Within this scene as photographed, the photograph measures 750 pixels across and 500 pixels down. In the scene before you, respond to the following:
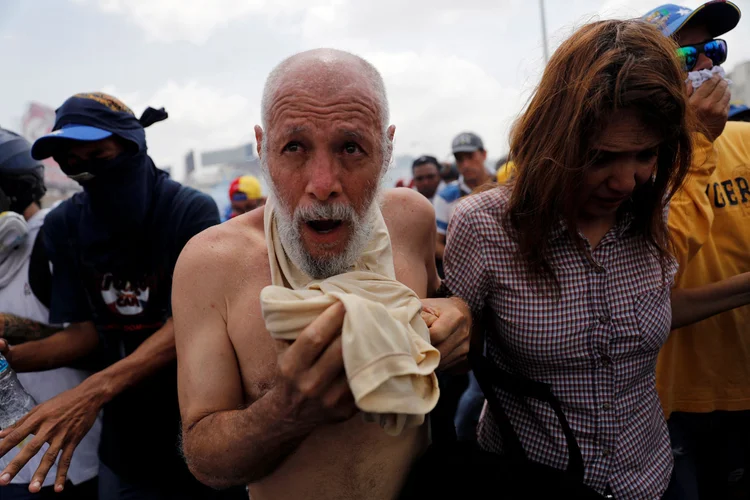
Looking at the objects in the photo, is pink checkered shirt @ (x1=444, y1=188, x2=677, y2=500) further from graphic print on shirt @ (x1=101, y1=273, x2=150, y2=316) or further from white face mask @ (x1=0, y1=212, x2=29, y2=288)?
white face mask @ (x1=0, y1=212, x2=29, y2=288)

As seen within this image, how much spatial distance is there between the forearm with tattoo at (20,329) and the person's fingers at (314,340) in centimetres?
193

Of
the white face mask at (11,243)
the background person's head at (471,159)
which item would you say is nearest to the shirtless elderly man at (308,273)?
the white face mask at (11,243)

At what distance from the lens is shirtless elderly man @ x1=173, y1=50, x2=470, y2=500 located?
4.49ft

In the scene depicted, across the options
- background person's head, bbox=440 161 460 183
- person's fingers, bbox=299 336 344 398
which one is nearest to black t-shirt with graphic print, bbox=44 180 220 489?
person's fingers, bbox=299 336 344 398

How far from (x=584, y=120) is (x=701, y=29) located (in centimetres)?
103

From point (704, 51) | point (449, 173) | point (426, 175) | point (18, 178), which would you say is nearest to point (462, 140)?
point (426, 175)

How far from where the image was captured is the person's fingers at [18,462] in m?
1.55

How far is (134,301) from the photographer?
2262mm

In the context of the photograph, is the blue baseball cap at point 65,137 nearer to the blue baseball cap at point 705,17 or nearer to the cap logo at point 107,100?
the cap logo at point 107,100

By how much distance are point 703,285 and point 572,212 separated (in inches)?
31.9

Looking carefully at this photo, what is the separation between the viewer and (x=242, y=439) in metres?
1.22

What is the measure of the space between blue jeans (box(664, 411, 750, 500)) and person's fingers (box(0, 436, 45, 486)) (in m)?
2.52

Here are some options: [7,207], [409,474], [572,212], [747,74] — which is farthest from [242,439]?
[747,74]

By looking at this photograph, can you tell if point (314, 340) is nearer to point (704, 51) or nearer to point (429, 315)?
point (429, 315)
